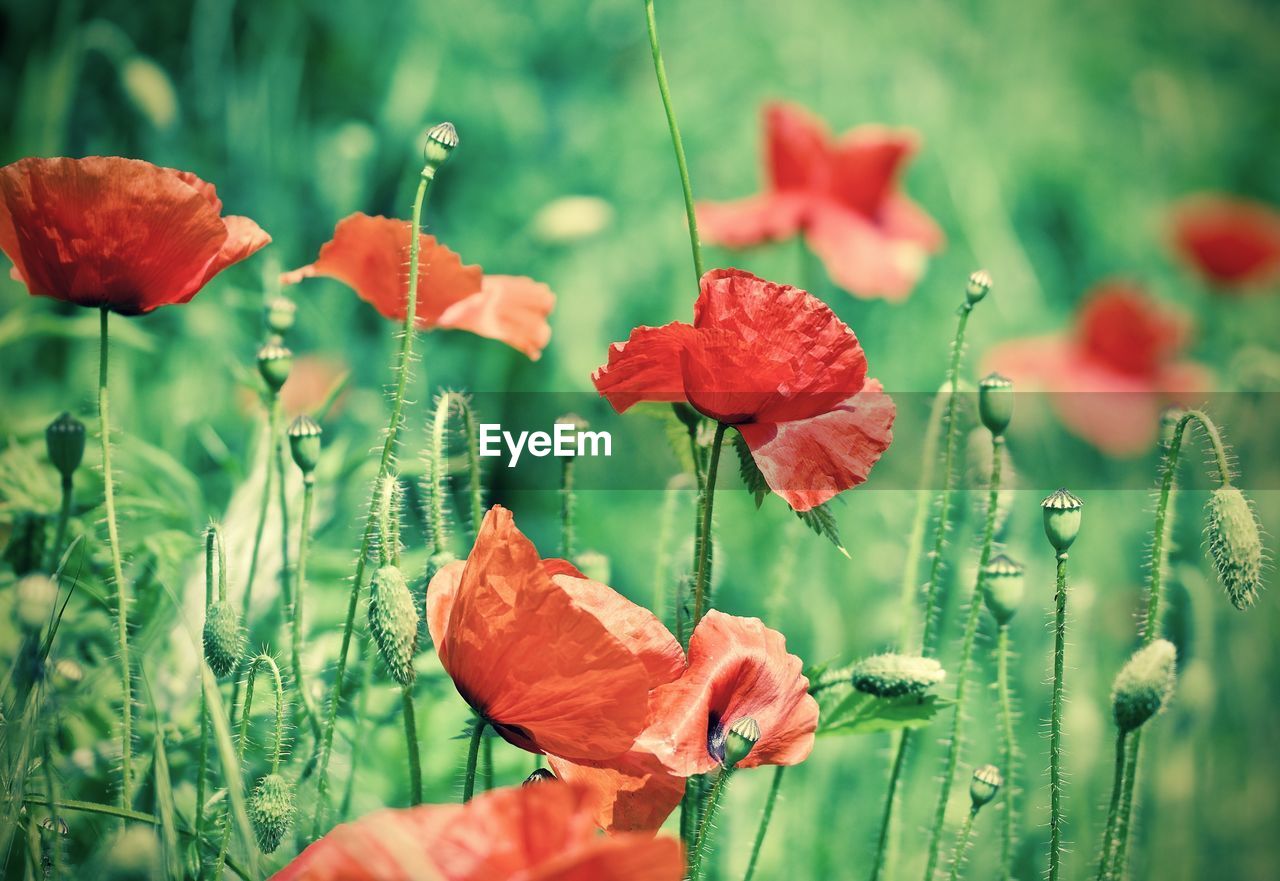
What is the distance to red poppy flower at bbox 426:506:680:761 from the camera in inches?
21.4

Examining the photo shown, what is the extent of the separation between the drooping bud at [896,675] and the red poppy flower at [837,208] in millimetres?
889

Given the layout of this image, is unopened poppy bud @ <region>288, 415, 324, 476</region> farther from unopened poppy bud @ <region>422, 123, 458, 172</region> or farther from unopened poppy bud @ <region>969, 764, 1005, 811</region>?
unopened poppy bud @ <region>969, 764, 1005, 811</region>

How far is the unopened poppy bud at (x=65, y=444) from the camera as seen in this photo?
2.05 ft

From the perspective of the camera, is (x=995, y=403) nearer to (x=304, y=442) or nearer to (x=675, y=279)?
(x=304, y=442)

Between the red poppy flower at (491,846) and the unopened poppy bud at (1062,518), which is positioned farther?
the unopened poppy bud at (1062,518)

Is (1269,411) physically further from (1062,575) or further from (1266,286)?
(1266,286)

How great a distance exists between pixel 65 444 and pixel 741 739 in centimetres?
36

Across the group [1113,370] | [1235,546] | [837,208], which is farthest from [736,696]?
[1113,370]

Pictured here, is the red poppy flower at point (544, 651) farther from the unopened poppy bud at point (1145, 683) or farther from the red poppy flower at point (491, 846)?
the unopened poppy bud at point (1145, 683)

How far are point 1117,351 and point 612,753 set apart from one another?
1591 millimetres

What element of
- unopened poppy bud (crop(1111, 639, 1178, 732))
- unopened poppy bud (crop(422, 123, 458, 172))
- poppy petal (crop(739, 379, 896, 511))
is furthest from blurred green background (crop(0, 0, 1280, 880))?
unopened poppy bud (crop(422, 123, 458, 172))

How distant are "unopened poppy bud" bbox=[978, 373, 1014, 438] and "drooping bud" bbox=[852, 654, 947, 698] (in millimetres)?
134

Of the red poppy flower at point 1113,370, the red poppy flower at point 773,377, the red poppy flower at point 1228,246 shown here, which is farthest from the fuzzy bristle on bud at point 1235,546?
the red poppy flower at point 1228,246

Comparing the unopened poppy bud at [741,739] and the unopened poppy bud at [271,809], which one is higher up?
the unopened poppy bud at [741,739]
